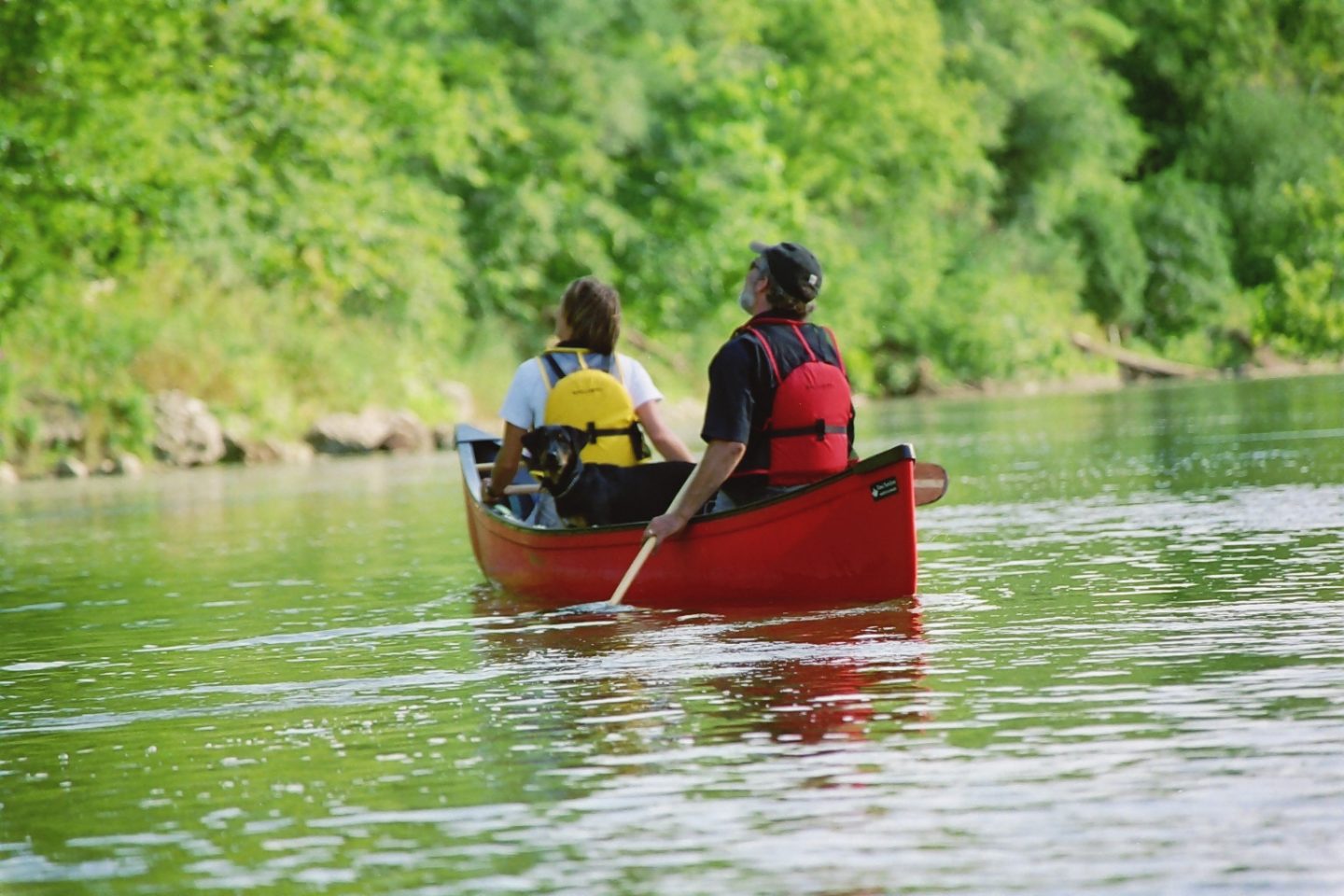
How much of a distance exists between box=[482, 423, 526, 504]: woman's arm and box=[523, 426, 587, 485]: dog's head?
17.0 inches

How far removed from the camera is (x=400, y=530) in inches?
647

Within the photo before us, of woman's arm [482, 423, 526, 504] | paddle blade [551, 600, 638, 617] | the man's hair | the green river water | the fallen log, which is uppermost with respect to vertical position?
the fallen log

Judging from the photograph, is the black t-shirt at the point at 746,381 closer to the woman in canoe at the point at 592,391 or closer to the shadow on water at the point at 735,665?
the shadow on water at the point at 735,665

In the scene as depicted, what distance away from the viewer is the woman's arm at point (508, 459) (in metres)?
10.5

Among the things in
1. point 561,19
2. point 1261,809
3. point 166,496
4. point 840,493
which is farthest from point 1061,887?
point 561,19

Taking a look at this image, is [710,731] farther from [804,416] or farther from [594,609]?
[594,609]

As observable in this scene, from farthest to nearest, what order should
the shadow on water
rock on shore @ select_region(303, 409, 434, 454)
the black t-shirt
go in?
rock on shore @ select_region(303, 409, 434, 454) → the black t-shirt → the shadow on water

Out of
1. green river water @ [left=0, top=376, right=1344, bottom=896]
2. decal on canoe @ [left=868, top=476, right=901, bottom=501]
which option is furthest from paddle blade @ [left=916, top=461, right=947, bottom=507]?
decal on canoe @ [left=868, top=476, right=901, bottom=501]

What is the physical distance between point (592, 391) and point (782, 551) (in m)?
1.39

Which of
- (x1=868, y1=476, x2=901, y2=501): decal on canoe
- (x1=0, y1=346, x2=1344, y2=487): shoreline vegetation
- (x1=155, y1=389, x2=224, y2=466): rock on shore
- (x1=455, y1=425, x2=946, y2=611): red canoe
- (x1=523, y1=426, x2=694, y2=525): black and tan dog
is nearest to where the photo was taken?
(x1=868, y1=476, x2=901, y2=501): decal on canoe

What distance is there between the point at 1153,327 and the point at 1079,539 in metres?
45.5

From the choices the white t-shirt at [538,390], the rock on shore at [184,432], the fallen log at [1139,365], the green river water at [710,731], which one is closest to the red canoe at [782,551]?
the green river water at [710,731]

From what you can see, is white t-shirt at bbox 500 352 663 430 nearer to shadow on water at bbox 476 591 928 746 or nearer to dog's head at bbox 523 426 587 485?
dog's head at bbox 523 426 587 485

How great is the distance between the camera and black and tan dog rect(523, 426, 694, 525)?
9984 mm
